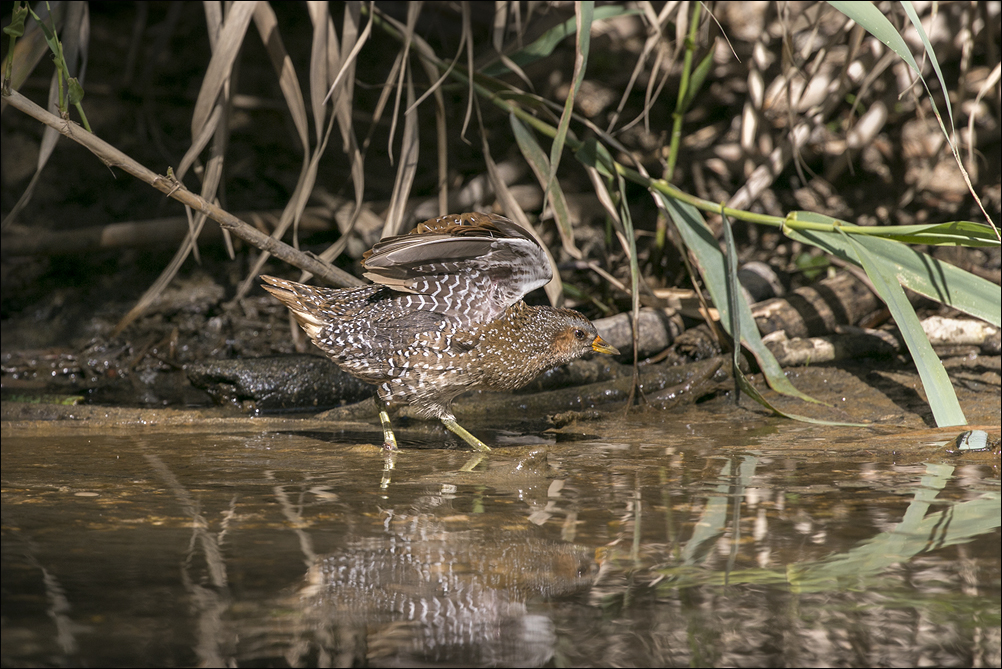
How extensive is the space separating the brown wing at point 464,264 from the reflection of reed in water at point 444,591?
50.0 inches

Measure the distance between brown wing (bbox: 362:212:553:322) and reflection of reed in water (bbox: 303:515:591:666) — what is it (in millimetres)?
1269

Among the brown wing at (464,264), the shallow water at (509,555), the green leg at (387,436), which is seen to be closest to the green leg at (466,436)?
the shallow water at (509,555)

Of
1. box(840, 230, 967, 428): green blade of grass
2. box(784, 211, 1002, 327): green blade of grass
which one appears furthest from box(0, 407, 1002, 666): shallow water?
box(784, 211, 1002, 327): green blade of grass

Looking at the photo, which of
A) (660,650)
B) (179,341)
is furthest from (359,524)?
(179,341)

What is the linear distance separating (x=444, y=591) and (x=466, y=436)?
177cm

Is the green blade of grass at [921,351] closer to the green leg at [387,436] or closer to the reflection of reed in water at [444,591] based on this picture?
Answer: the reflection of reed in water at [444,591]

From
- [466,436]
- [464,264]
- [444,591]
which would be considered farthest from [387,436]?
[444,591]

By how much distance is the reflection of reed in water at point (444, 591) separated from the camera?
6.14ft

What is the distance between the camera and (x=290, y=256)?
4098 mm

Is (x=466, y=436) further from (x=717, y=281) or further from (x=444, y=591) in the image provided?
(x=444, y=591)

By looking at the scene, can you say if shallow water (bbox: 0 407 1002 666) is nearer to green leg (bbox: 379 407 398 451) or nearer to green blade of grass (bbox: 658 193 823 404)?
green leg (bbox: 379 407 398 451)

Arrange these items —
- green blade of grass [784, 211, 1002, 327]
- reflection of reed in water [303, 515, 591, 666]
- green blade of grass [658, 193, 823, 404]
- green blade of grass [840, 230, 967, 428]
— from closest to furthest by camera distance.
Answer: reflection of reed in water [303, 515, 591, 666] < green blade of grass [840, 230, 967, 428] < green blade of grass [784, 211, 1002, 327] < green blade of grass [658, 193, 823, 404]

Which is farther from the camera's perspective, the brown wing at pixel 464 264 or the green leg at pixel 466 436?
the green leg at pixel 466 436

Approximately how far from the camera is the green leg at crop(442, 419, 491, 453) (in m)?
3.84
